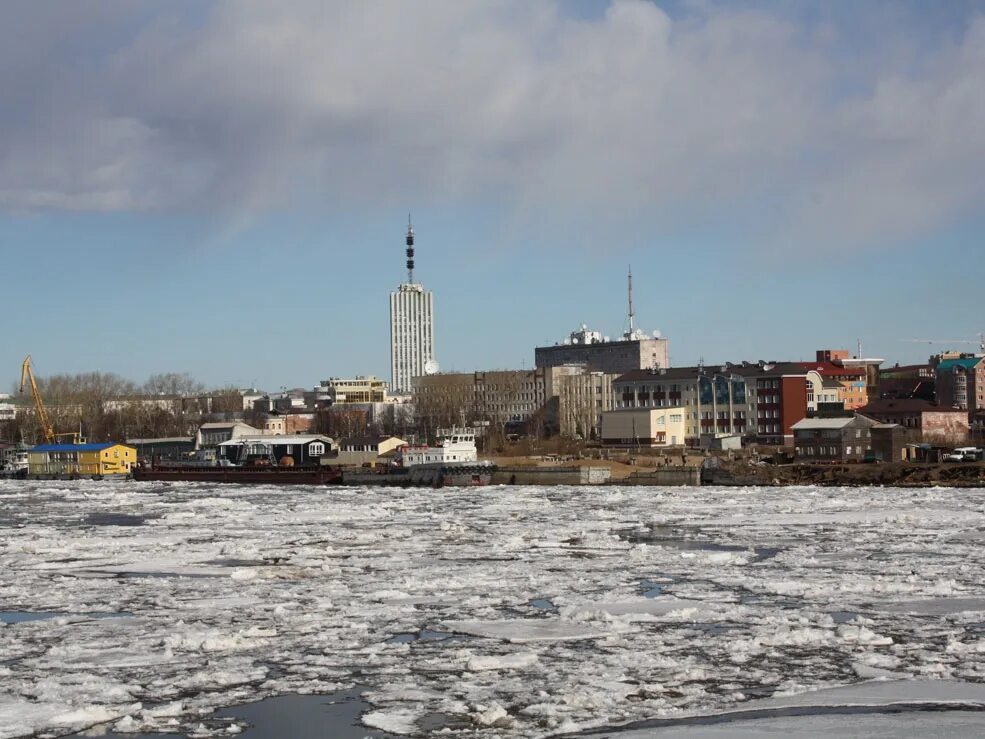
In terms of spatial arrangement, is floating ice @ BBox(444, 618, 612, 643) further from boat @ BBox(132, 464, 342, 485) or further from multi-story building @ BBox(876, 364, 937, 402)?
multi-story building @ BBox(876, 364, 937, 402)

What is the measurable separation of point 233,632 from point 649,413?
79796mm

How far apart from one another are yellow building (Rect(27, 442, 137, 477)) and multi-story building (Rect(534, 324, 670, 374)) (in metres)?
66.5

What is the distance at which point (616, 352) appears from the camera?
158750 mm

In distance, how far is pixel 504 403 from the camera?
150 m

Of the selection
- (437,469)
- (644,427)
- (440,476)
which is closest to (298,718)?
(440,476)

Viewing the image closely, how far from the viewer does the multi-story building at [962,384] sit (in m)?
117

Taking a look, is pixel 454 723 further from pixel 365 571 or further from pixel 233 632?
pixel 365 571

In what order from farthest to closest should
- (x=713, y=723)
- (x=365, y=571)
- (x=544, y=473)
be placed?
(x=544, y=473)
(x=365, y=571)
(x=713, y=723)

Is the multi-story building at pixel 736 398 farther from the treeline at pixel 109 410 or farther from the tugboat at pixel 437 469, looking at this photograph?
the treeline at pixel 109 410

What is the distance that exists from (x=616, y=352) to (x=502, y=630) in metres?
138

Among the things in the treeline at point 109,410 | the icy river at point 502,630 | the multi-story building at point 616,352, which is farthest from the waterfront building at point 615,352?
the icy river at point 502,630

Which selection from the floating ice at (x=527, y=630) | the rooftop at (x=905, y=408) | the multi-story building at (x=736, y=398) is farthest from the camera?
the multi-story building at (x=736, y=398)

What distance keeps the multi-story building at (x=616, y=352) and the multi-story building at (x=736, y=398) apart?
133 feet

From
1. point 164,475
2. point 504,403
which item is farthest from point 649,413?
point 504,403
